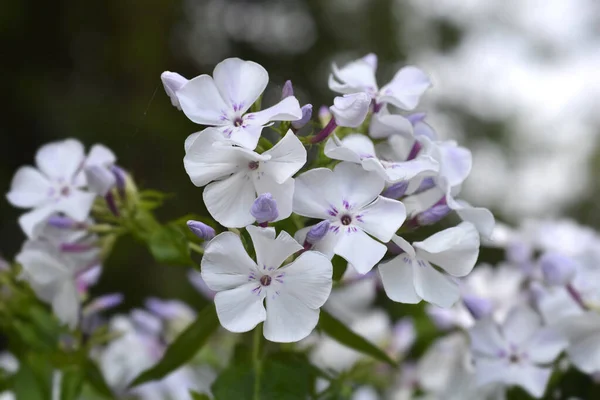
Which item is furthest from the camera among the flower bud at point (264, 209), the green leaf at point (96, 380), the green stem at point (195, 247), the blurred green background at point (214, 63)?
the blurred green background at point (214, 63)

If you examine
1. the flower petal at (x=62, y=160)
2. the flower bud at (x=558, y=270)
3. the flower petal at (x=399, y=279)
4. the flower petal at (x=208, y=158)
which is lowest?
the flower bud at (x=558, y=270)

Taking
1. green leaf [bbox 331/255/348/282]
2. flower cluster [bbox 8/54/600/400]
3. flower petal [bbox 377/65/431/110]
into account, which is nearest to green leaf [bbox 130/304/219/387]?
flower cluster [bbox 8/54/600/400]

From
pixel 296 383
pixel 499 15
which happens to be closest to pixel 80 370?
pixel 296 383

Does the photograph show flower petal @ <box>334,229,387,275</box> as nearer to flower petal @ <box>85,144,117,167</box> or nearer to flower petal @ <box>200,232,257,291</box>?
flower petal @ <box>200,232,257,291</box>

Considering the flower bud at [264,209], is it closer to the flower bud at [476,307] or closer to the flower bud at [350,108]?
the flower bud at [350,108]

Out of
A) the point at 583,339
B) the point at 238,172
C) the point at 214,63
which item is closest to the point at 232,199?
the point at 238,172

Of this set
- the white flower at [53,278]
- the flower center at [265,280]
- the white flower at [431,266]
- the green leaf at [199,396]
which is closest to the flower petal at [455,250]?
the white flower at [431,266]
